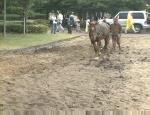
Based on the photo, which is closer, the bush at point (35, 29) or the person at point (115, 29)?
the person at point (115, 29)

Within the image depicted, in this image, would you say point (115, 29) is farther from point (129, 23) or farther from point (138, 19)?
point (138, 19)

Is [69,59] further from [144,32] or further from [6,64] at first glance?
[144,32]

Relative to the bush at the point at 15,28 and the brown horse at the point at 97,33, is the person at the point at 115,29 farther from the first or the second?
the bush at the point at 15,28

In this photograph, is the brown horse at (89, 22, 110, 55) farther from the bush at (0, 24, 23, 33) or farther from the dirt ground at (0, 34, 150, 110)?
the bush at (0, 24, 23, 33)

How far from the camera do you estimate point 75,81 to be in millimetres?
15320

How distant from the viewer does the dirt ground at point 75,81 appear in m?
11.8

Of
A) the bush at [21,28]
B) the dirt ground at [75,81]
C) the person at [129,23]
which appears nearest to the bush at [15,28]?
the bush at [21,28]

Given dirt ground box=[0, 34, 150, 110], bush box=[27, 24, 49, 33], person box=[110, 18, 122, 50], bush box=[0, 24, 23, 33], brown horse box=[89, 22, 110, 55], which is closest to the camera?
dirt ground box=[0, 34, 150, 110]

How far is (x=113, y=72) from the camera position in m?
17.5

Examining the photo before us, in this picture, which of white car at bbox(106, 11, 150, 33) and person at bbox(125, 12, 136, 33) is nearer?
person at bbox(125, 12, 136, 33)

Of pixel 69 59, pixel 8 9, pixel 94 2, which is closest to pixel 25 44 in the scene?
pixel 69 59

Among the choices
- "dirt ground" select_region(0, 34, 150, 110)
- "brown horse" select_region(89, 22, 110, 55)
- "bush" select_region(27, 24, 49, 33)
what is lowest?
"dirt ground" select_region(0, 34, 150, 110)

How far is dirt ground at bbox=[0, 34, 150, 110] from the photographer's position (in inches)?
466

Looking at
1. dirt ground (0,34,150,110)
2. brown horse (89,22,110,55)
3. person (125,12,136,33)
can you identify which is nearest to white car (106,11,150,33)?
person (125,12,136,33)
